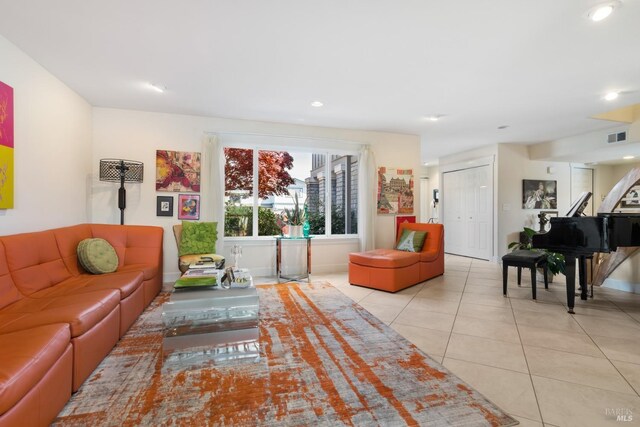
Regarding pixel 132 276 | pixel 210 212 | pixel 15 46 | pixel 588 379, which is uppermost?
pixel 15 46

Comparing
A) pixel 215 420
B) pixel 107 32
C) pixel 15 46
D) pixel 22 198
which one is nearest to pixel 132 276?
pixel 22 198

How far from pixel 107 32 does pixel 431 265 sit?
193 inches

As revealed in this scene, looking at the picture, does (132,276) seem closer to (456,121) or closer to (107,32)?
(107,32)

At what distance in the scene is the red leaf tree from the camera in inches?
208

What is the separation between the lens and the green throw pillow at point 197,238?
4238 millimetres

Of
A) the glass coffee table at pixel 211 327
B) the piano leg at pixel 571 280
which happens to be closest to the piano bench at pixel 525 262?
the piano leg at pixel 571 280

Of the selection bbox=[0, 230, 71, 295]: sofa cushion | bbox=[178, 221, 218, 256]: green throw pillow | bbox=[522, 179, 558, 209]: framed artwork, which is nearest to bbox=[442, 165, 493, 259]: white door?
bbox=[522, 179, 558, 209]: framed artwork

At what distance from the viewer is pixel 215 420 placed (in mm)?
1559

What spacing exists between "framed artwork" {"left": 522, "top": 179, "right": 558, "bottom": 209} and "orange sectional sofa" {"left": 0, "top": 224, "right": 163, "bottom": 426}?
7.32m

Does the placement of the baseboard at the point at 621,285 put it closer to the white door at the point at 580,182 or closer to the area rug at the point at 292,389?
the white door at the point at 580,182

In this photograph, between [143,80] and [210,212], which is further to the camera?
[210,212]

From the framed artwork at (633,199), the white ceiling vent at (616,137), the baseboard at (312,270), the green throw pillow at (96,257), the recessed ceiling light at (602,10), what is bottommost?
the baseboard at (312,270)

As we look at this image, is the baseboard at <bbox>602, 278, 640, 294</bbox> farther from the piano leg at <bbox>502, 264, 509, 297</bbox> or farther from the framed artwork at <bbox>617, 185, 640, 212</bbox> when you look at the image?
the framed artwork at <bbox>617, 185, 640, 212</bbox>

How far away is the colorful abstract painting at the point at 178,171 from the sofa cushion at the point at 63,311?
263 cm
